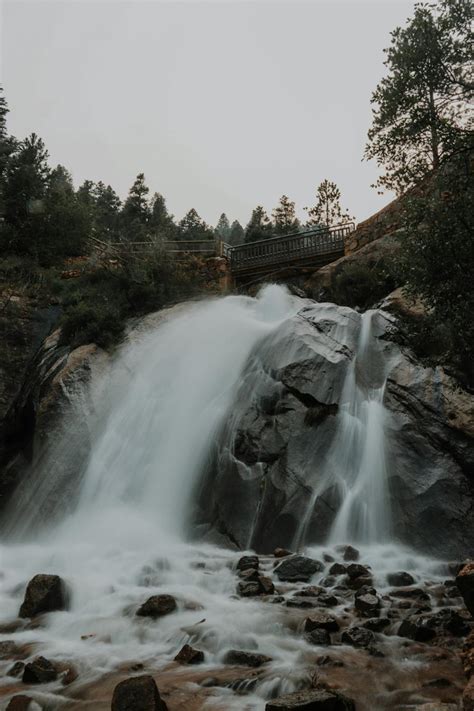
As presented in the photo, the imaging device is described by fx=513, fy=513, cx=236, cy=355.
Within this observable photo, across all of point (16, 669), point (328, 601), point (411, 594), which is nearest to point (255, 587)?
point (328, 601)

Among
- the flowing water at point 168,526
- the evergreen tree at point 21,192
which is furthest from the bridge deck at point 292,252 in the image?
the evergreen tree at point 21,192

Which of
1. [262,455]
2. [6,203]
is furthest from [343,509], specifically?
[6,203]

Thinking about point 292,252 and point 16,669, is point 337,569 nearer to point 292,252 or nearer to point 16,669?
point 16,669

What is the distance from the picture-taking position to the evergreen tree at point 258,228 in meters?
47.7

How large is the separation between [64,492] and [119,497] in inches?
65.0

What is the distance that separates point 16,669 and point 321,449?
7.61 meters

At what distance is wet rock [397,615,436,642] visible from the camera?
255 inches

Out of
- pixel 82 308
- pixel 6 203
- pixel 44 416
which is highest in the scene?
pixel 6 203

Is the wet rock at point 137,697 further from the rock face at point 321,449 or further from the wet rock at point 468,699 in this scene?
the rock face at point 321,449

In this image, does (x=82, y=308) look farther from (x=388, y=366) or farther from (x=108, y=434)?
(x=388, y=366)

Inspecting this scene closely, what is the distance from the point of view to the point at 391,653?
6.15 meters

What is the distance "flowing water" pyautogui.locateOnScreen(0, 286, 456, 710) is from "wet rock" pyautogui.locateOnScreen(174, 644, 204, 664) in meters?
0.12

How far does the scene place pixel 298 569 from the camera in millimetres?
9180

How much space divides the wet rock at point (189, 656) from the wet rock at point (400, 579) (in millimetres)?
3688
